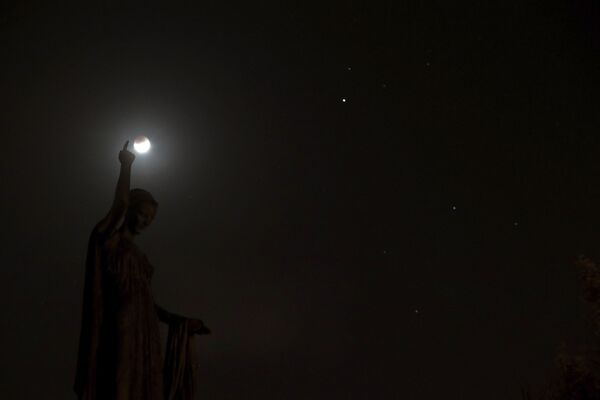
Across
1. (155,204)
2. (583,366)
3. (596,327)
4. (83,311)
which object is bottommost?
(583,366)

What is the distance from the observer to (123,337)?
20.0 ft

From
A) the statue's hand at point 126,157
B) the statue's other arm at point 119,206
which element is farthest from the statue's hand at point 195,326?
the statue's hand at point 126,157

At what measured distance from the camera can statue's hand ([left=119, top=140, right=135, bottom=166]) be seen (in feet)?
21.2

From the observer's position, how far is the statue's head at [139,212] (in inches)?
267

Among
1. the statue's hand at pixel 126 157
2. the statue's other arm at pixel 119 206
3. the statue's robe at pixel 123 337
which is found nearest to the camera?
the statue's robe at pixel 123 337

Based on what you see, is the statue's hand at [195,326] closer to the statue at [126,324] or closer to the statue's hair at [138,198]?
the statue at [126,324]

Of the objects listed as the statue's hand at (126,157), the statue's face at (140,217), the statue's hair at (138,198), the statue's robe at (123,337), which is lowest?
the statue's robe at (123,337)

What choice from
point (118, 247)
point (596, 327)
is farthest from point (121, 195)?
point (596, 327)

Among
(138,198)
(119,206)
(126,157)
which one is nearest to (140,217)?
(138,198)

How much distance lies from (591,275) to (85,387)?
2078 cm

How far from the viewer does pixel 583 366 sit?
2245 centimetres

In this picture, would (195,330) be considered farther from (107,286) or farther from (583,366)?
(583,366)

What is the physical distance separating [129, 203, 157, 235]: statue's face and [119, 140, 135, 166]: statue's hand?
1.66 feet

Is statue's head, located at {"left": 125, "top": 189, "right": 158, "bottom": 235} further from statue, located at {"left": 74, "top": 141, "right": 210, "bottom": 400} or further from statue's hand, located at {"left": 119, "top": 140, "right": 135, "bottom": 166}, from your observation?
statue's hand, located at {"left": 119, "top": 140, "right": 135, "bottom": 166}
